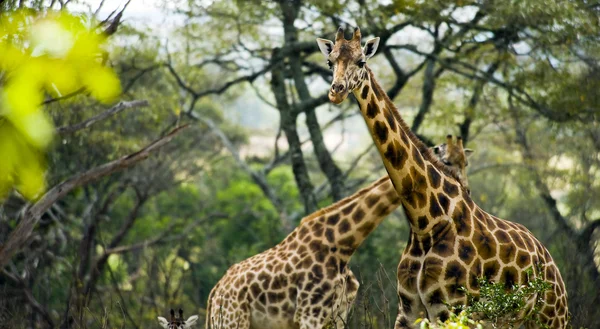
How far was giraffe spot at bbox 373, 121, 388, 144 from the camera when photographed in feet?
19.2

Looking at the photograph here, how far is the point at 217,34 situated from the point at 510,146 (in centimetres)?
764

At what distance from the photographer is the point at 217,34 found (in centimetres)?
1714

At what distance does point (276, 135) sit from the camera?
17672 millimetres

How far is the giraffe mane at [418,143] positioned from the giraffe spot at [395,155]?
0.23 m

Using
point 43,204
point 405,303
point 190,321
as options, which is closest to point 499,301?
point 405,303

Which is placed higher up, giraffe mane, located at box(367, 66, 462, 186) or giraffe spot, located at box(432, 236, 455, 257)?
giraffe mane, located at box(367, 66, 462, 186)

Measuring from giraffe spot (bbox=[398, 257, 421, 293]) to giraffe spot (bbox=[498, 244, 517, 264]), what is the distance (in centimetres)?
61

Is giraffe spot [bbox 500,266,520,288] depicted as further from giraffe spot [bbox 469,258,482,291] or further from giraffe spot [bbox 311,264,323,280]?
giraffe spot [bbox 311,264,323,280]

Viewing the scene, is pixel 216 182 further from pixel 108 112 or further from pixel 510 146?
pixel 108 112

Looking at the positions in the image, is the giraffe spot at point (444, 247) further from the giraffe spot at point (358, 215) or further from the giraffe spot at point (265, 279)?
the giraffe spot at point (265, 279)

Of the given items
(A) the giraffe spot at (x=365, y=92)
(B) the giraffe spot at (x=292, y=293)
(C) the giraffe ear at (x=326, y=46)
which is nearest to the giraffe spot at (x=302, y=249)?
(B) the giraffe spot at (x=292, y=293)

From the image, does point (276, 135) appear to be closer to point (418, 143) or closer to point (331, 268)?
point (331, 268)

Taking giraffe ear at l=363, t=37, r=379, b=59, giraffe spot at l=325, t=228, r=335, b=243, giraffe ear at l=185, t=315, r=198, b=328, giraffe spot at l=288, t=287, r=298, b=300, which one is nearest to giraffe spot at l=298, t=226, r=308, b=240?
giraffe spot at l=325, t=228, r=335, b=243

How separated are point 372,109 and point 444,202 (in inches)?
34.5
